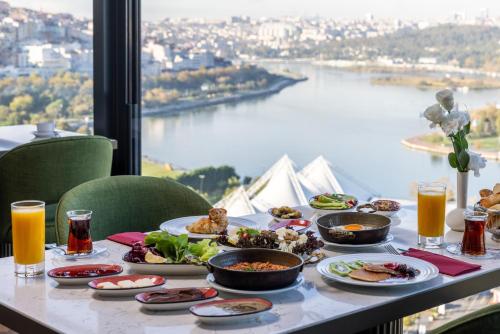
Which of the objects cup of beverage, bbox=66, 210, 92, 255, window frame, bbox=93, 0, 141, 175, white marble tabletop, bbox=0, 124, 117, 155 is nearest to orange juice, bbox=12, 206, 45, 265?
cup of beverage, bbox=66, 210, 92, 255

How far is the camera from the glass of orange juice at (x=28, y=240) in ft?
6.04

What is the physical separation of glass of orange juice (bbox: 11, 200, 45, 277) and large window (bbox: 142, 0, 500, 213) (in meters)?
2.00

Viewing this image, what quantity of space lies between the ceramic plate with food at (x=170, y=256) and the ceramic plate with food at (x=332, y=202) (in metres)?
0.54

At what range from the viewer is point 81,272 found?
1.82 meters

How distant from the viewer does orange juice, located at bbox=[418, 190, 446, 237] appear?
2.15 meters

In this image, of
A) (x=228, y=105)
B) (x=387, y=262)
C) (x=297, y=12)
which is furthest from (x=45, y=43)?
(x=387, y=262)

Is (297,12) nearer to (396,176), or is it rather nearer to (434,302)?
(396,176)

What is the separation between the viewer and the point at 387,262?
6.31ft

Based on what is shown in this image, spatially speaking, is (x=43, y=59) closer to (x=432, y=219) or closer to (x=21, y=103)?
(x=21, y=103)

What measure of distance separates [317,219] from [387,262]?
0.32m

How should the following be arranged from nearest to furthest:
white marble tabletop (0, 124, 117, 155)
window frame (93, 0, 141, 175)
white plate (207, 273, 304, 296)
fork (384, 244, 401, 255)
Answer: white plate (207, 273, 304, 296) < fork (384, 244, 401, 255) < white marble tabletop (0, 124, 117, 155) < window frame (93, 0, 141, 175)

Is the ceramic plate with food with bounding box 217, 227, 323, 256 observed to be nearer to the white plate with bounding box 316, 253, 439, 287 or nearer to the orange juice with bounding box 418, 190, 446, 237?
the white plate with bounding box 316, 253, 439, 287

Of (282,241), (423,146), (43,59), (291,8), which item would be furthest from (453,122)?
(43,59)

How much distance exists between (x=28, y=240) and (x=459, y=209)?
3.74ft
